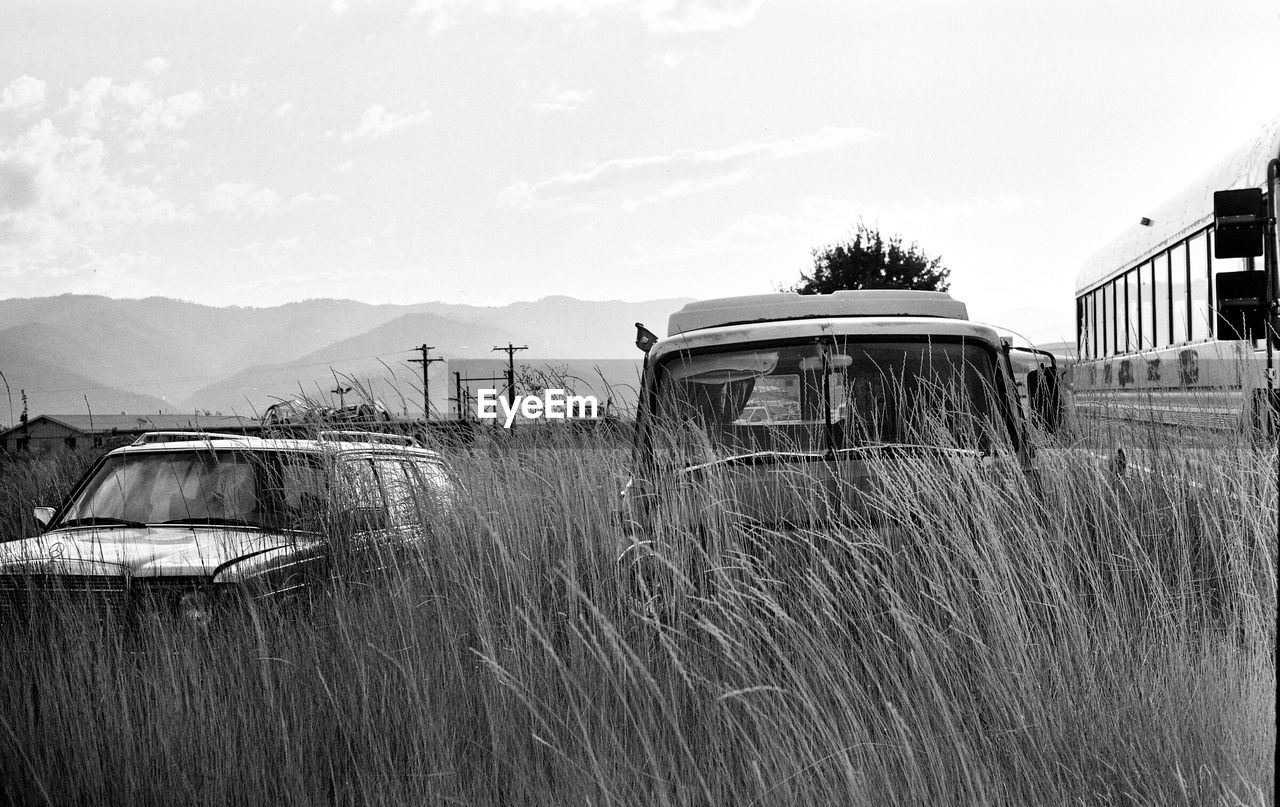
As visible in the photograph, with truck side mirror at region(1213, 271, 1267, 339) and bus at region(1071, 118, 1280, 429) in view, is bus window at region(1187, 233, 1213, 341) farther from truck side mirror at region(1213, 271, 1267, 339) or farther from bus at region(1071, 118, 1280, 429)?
truck side mirror at region(1213, 271, 1267, 339)

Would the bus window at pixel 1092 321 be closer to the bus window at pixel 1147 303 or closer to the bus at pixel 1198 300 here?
the bus at pixel 1198 300

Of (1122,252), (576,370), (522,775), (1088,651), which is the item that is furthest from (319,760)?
(1122,252)

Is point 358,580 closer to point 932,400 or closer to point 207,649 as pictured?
point 207,649

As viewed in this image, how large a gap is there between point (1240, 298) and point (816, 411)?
722 cm

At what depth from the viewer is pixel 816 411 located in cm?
557

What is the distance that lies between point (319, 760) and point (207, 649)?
4.63ft

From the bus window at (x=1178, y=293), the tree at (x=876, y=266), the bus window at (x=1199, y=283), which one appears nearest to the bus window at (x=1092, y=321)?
the bus window at (x=1178, y=293)

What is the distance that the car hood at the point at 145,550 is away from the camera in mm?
6273

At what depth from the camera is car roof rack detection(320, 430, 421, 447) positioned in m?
7.80

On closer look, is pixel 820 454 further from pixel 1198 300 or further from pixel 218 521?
pixel 1198 300

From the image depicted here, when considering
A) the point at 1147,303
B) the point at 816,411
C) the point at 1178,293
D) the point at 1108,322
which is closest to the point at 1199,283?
the point at 1178,293

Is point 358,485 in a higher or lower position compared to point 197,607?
higher

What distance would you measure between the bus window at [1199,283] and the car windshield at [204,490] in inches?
348

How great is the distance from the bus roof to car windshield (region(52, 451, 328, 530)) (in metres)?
8.51
